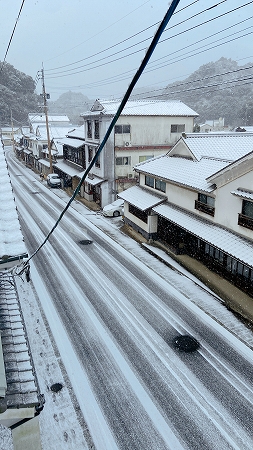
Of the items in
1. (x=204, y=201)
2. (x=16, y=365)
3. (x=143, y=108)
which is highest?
(x=143, y=108)

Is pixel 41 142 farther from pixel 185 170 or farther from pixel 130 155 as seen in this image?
pixel 185 170

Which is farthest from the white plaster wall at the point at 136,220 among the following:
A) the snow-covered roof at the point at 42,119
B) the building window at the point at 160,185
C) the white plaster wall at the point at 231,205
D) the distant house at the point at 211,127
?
the distant house at the point at 211,127

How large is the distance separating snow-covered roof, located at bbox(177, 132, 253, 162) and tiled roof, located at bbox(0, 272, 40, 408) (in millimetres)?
17335

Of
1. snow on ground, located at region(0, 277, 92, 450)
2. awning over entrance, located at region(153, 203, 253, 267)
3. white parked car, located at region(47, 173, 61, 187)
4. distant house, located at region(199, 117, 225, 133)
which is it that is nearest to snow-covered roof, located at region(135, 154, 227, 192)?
awning over entrance, located at region(153, 203, 253, 267)

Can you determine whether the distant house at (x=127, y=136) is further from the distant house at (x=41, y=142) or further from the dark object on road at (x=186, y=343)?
the dark object on road at (x=186, y=343)

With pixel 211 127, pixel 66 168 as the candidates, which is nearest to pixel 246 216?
pixel 66 168

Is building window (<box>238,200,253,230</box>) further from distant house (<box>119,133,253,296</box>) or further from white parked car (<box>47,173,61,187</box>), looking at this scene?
white parked car (<box>47,173,61,187</box>)

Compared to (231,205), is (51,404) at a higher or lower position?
lower

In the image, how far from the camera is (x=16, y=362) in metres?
6.28

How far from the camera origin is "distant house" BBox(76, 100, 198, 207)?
33.1 m

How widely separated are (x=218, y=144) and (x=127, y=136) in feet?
42.0

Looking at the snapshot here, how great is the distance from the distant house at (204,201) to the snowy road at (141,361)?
3.61 m

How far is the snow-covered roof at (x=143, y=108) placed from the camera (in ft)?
108

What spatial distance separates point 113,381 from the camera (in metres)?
11.6
